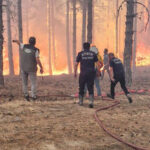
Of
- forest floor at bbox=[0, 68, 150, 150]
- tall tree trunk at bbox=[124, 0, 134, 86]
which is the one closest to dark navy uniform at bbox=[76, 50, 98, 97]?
forest floor at bbox=[0, 68, 150, 150]

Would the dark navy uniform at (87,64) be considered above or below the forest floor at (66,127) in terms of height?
above

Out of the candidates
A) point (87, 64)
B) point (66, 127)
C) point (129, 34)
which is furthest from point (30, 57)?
point (129, 34)

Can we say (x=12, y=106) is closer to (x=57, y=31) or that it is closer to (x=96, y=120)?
(x=96, y=120)

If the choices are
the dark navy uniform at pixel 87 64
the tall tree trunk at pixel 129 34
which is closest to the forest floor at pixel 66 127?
the dark navy uniform at pixel 87 64

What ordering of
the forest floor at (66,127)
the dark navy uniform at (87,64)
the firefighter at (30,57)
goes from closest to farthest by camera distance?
the forest floor at (66,127)
the dark navy uniform at (87,64)
the firefighter at (30,57)

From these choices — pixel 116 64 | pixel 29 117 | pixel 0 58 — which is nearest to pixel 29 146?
pixel 29 117

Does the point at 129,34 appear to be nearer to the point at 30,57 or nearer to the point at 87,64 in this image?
the point at 87,64

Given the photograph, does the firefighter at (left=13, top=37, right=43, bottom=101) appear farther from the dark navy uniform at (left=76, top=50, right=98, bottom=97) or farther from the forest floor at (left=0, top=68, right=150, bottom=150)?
A: the dark navy uniform at (left=76, top=50, right=98, bottom=97)

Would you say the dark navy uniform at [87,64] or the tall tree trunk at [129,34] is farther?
the tall tree trunk at [129,34]

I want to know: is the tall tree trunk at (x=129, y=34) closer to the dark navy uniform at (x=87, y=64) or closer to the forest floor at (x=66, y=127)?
the forest floor at (x=66, y=127)

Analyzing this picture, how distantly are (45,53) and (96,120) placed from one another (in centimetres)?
4799

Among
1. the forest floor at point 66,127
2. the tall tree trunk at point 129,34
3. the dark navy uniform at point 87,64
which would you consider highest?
the tall tree trunk at point 129,34

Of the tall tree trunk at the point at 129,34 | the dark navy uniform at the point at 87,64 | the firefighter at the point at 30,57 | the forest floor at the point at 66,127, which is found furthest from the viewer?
the tall tree trunk at the point at 129,34

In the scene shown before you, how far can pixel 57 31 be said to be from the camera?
177ft
